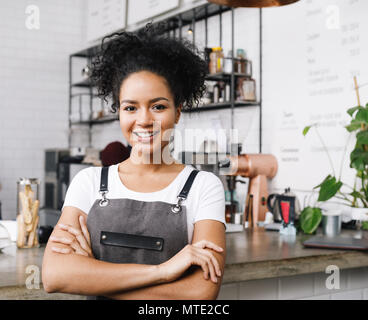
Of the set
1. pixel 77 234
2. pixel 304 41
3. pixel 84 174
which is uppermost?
pixel 304 41

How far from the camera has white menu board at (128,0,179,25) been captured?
4527 millimetres

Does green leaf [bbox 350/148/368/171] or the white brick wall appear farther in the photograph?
the white brick wall

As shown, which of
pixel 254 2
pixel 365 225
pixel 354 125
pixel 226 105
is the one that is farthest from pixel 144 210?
pixel 226 105

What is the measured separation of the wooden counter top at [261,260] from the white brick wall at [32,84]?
410 centimetres

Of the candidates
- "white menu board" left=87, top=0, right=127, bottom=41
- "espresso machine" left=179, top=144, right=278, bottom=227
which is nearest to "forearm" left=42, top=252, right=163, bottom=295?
"espresso machine" left=179, top=144, right=278, bottom=227

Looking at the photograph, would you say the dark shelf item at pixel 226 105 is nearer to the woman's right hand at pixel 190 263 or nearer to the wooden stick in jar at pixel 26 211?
the wooden stick in jar at pixel 26 211

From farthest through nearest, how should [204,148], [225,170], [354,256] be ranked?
[204,148] → [225,170] → [354,256]

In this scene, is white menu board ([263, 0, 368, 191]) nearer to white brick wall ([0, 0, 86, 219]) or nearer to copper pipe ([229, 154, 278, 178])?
copper pipe ([229, 154, 278, 178])

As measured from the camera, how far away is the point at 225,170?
3.28 metres

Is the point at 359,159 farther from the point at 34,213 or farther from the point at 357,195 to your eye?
the point at 34,213

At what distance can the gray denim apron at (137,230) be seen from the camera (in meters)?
1.27

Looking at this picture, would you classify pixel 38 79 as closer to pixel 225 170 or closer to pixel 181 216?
pixel 225 170
